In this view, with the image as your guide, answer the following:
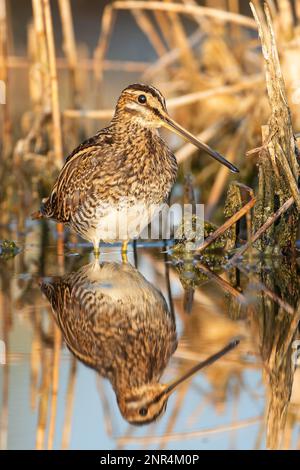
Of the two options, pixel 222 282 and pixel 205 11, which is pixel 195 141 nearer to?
pixel 222 282

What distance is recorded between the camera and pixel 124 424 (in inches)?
145

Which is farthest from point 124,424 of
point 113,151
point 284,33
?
point 284,33

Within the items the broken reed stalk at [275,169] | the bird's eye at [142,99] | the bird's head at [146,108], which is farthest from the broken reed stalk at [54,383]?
the bird's eye at [142,99]

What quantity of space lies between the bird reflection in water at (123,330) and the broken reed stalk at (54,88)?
6.39ft

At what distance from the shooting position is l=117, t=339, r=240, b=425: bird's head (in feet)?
12.3

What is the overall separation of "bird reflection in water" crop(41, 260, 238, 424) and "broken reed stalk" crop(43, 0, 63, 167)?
195 cm

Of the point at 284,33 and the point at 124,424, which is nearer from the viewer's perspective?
the point at 124,424

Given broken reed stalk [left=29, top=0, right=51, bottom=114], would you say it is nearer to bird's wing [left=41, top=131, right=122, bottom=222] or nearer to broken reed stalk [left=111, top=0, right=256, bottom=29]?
broken reed stalk [left=111, top=0, right=256, bottom=29]

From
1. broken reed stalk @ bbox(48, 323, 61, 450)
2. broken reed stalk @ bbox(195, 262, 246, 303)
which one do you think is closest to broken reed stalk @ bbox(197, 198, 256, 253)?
broken reed stalk @ bbox(195, 262, 246, 303)

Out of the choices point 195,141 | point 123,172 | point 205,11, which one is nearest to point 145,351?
point 195,141

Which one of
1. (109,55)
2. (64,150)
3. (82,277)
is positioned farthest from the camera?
(109,55)

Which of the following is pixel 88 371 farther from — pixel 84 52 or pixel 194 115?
pixel 84 52

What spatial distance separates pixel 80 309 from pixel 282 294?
3.75 ft
